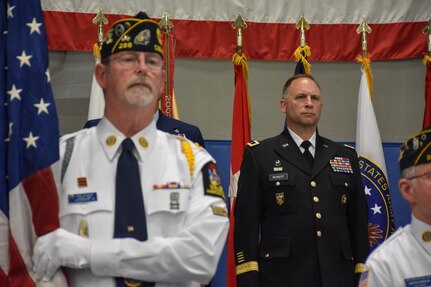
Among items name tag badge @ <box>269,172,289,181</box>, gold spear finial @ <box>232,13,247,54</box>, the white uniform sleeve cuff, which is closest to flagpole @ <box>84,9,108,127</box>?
gold spear finial @ <box>232,13,247,54</box>

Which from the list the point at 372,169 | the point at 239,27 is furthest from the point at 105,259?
the point at 239,27

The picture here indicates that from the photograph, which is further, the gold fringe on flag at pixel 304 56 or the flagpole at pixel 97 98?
the gold fringe on flag at pixel 304 56

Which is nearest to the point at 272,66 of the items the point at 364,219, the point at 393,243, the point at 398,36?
the point at 398,36

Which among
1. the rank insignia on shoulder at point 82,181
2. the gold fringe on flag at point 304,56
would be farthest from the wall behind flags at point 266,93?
the rank insignia on shoulder at point 82,181

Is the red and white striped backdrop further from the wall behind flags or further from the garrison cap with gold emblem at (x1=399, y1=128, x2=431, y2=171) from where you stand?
the garrison cap with gold emblem at (x1=399, y1=128, x2=431, y2=171)

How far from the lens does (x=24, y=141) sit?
2.77m

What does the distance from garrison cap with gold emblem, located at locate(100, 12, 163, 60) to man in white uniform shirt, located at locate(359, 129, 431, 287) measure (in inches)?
40.0

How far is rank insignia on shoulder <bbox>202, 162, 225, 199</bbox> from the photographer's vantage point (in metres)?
2.69

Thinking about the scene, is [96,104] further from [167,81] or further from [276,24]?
[276,24]

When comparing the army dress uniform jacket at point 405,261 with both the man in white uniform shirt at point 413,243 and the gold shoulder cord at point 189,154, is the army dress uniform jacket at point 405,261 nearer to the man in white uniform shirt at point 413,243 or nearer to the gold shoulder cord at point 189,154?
the man in white uniform shirt at point 413,243

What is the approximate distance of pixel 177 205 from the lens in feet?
8.59

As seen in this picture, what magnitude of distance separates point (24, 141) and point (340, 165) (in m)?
1.92

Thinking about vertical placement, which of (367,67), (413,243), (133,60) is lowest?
(413,243)

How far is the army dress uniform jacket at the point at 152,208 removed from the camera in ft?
8.20
